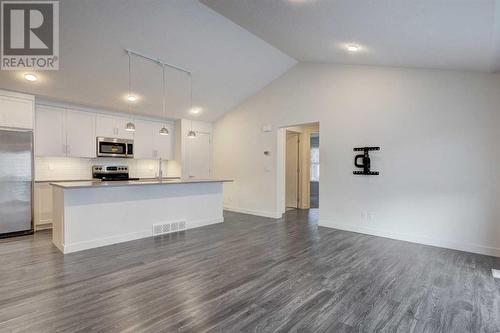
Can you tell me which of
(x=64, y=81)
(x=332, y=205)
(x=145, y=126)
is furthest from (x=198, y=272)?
(x=145, y=126)

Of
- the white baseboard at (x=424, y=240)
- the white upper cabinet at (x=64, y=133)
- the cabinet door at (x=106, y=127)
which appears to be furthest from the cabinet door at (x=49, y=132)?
the white baseboard at (x=424, y=240)

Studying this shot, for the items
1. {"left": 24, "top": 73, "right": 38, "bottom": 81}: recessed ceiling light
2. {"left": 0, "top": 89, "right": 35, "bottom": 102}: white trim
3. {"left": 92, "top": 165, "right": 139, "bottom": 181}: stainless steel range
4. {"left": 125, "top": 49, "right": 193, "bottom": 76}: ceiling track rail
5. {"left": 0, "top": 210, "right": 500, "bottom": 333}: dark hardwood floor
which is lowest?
{"left": 0, "top": 210, "right": 500, "bottom": 333}: dark hardwood floor

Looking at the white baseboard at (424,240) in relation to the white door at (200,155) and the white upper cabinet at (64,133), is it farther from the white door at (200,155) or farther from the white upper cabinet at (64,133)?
the white upper cabinet at (64,133)

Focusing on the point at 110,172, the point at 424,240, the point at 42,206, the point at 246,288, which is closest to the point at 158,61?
the point at 110,172

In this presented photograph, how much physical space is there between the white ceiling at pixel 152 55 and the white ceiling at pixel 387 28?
501 millimetres

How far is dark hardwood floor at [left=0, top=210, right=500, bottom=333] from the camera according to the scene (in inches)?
83.4

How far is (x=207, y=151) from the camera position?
25.1 feet

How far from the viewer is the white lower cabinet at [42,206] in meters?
4.99

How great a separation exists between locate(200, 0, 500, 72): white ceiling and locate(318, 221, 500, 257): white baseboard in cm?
256

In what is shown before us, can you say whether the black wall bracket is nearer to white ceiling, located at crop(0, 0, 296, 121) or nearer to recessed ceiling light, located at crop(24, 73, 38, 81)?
white ceiling, located at crop(0, 0, 296, 121)

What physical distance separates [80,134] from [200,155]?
2.91 meters

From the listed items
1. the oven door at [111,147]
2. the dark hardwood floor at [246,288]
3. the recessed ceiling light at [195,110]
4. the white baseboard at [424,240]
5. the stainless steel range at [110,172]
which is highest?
the recessed ceiling light at [195,110]

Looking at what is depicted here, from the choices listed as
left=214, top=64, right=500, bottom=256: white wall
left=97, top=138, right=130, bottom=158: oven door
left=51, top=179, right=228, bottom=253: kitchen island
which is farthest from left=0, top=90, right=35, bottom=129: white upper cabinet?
left=214, top=64, right=500, bottom=256: white wall

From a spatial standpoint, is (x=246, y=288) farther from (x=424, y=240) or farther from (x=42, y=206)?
(x=42, y=206)
